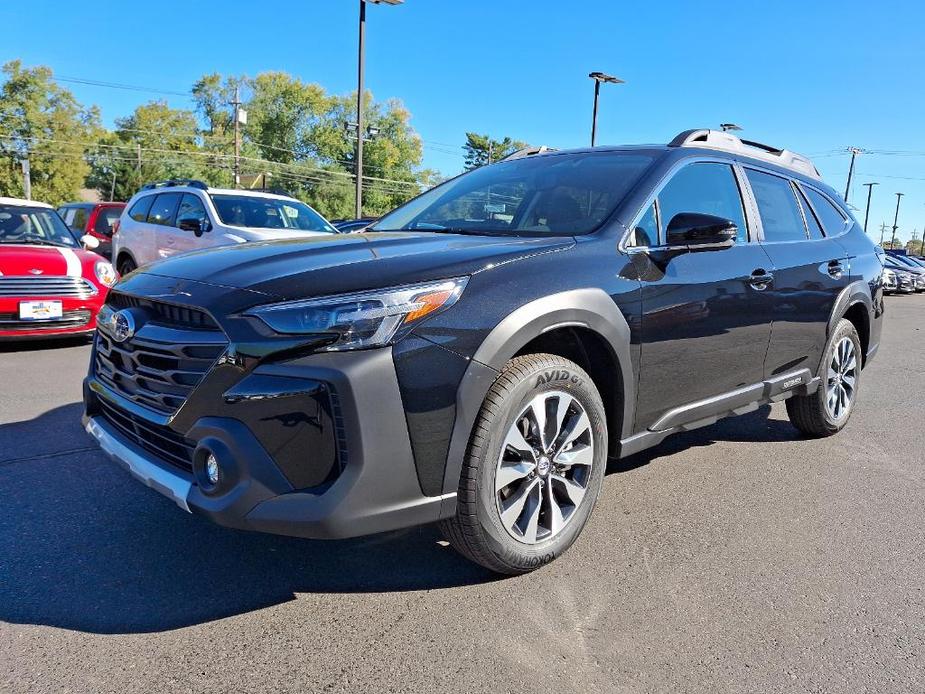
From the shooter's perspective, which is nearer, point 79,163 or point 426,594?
point 426,594

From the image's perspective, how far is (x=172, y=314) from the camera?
2.48 metres

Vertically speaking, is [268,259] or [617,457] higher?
[268,259]

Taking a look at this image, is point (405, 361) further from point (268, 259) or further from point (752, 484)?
point (752, 484)

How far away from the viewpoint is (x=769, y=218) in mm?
4062

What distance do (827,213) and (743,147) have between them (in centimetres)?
111

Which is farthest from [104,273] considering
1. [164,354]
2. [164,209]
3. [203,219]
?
[164,354]

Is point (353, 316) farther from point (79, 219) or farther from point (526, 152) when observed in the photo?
point (79, 219)

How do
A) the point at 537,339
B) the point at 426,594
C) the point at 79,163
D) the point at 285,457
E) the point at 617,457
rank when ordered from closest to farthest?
the point at 285,457 → the point at 426,594 → the point at 537,339 → the point at 617,457 → the point at 79,163

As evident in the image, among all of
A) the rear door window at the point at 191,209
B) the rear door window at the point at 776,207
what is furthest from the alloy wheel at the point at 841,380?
the rear door window at the point at 191,209

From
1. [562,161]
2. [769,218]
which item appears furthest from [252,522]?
[769,218]

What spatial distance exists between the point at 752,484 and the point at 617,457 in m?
1.21

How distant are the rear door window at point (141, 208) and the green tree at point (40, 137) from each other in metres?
55.7

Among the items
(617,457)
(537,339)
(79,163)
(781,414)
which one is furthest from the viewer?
(79,163)

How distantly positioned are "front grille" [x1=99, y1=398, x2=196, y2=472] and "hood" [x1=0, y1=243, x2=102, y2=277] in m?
4.97
